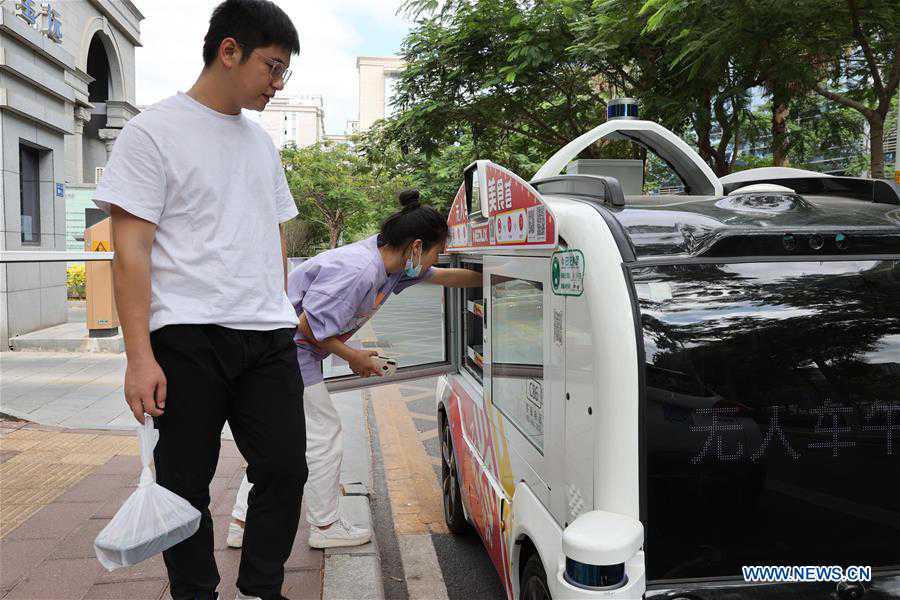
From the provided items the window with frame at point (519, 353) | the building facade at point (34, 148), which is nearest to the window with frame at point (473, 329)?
the window with frame at point (519, 353)

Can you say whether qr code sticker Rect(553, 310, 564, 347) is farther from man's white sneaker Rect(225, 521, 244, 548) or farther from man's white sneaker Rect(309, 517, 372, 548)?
man's white sneaker Rect(225, 521, 244, 548)

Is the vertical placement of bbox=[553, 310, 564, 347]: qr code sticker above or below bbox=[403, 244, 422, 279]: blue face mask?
below

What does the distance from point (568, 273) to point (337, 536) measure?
204 cm

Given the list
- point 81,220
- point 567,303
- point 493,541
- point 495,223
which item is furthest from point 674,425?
point 81,220

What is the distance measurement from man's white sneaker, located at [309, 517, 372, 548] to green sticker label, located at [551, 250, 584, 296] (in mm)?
1904

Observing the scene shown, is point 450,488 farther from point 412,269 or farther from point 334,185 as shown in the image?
point 334,185

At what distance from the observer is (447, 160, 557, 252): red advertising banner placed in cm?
212

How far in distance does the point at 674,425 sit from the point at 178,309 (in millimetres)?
1356

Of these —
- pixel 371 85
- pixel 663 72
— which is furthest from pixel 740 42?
pixel 371 85

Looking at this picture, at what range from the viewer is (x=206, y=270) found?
2123mm

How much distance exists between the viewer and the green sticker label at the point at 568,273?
1897 mm

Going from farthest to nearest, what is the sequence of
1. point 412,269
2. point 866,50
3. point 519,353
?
point 866,50 < point 412,269 < point 519,353

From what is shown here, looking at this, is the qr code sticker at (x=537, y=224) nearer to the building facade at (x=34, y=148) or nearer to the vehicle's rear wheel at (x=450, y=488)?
the vehicle's rear wheel at (x=450, y=488)
